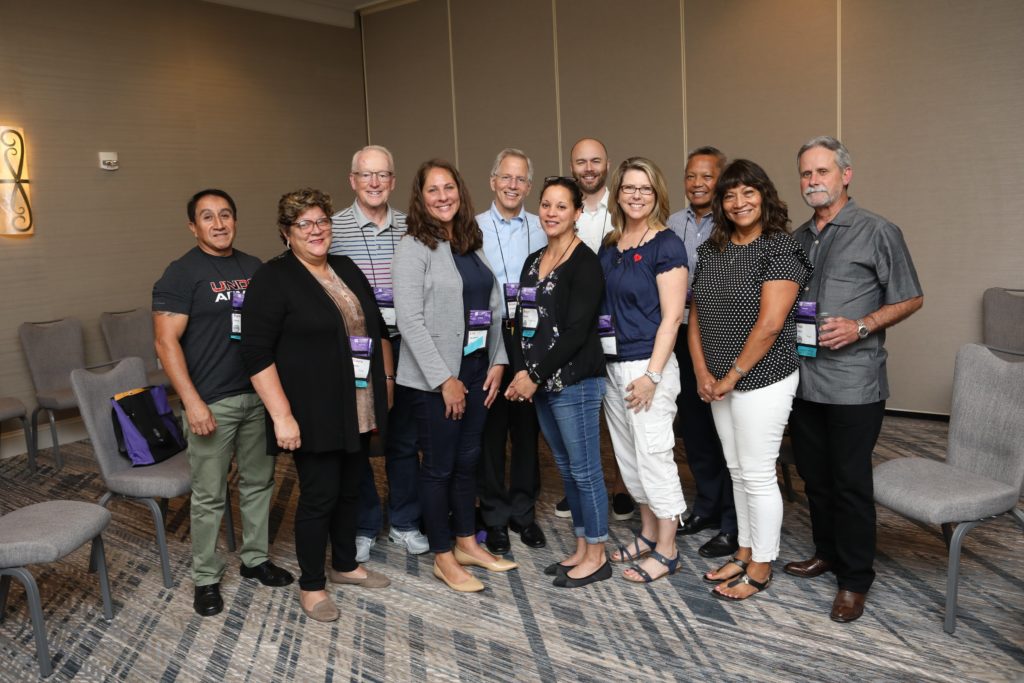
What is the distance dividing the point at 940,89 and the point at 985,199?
0.74 metres

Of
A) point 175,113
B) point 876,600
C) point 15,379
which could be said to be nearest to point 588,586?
point 876,600

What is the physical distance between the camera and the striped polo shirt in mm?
3303

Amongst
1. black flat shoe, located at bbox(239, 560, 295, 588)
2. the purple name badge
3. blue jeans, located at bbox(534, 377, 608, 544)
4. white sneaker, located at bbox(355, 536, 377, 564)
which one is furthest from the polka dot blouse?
black flat shoe, located at bbox(239, 560, 295, 588)

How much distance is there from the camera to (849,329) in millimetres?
2678

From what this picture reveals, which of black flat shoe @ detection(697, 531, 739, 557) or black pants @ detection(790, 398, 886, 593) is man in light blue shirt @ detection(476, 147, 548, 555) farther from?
black pants @ detection(790, 398, 886, 593)

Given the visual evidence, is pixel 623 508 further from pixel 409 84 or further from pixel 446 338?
pixel 409 84

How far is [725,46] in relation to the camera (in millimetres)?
5668

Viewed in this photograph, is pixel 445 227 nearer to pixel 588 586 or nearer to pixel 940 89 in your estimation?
pixel 588 586

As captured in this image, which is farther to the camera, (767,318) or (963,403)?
(963,403)

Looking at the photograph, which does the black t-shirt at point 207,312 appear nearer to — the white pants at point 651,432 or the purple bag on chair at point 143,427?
the purple bag on chair at point 143,427

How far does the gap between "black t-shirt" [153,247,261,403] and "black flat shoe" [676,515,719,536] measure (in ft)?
6.56

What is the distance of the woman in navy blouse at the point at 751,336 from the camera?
8.96ft

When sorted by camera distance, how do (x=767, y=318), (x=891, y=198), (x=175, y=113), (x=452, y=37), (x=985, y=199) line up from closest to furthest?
(x=767, y=318), (x=985, y=199), (x=891, y=198), (x=175, y=113), (x=452, y=37)

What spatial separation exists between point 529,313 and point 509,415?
818mm
